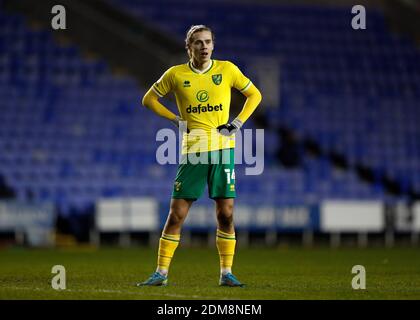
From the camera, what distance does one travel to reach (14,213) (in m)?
18.5

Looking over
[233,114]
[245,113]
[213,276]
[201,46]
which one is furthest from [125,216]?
[201,46]

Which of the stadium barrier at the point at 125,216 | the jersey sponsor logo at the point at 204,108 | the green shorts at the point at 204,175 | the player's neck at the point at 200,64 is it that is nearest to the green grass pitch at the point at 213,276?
the green shorts at the point at 204,175

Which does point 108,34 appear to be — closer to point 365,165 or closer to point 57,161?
point 57,161

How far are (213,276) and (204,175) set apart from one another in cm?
176

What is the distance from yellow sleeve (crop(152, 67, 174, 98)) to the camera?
8.53m

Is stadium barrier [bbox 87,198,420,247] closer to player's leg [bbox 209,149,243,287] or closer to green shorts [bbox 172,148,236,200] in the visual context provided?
player's leg [bbox 209,149,243,287]

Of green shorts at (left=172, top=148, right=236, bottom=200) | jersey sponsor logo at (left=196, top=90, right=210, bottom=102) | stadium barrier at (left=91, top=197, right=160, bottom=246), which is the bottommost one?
stadium barrier at (left=91, top=197, right=160, bottom=246)

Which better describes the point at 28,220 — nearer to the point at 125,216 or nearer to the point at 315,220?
the point at 125,216

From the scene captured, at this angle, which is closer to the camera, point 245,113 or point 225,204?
point 225,204

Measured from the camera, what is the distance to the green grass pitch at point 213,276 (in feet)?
25.2

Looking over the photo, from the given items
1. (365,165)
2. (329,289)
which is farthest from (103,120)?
(329,289)

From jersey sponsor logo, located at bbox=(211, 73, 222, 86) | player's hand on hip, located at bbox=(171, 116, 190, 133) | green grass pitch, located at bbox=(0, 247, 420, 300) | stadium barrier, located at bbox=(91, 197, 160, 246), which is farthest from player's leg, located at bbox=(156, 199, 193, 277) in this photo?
stadium barrier, located at bbox=(91, 197, 160, 246)

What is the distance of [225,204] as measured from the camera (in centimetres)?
841

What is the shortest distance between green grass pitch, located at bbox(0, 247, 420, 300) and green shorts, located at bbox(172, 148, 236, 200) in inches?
32.0
